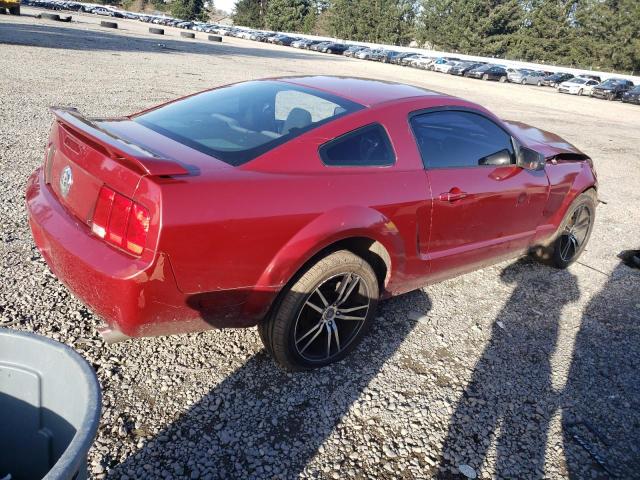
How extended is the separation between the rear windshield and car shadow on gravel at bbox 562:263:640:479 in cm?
219

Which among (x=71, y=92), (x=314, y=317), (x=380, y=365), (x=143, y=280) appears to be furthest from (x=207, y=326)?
(x=71, y=92)

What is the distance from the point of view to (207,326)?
7.94 ft

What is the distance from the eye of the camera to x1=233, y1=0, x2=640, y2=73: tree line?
186ft

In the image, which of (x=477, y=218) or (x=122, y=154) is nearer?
(x=122, y=154)

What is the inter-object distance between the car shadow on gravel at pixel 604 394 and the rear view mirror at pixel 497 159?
1388 mm

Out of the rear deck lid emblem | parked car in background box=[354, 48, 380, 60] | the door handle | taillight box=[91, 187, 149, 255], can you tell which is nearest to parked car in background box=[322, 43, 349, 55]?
parked car in background box=[354, 48, 380, 60]

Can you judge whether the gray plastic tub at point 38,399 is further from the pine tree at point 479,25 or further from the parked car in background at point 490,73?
the pine tree at point 479,25

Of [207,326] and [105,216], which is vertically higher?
[105,216]

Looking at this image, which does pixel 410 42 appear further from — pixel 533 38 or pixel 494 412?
pixel 494 412

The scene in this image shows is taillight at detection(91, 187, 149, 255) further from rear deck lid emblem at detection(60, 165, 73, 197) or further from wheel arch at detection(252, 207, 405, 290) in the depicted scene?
wheel arch at detection(252, 207, 405, 290)

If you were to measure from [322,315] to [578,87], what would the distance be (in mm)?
37782

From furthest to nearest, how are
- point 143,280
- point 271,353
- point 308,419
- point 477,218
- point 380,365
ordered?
point 477,218 < point 380,365 < point 271,353 < point 308,419 < point 143,280

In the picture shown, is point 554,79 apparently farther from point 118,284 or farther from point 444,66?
point 118,284

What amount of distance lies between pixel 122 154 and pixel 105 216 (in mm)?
301
